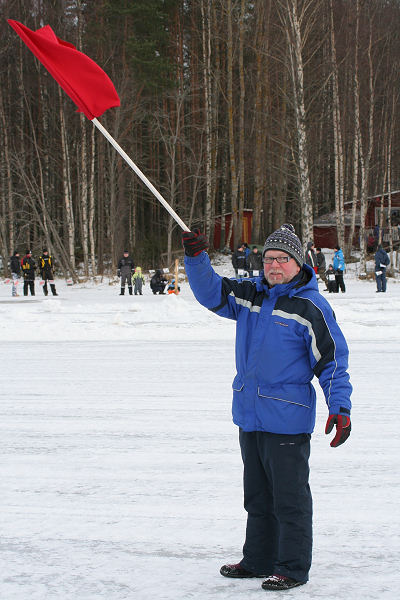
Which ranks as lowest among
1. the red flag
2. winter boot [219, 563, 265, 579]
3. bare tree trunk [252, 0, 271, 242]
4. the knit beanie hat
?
winter boot [219, 563, 265, 579]

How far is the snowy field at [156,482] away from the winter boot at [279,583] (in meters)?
0.03

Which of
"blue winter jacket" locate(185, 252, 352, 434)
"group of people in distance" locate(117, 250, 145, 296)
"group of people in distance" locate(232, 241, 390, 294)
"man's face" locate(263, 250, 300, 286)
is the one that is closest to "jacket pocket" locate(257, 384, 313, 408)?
"blue winter jacket" locate(185, 252, 352, 434)

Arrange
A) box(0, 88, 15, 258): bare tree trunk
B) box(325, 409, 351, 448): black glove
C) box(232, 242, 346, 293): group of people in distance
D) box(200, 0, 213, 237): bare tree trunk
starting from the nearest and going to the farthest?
box(325, 409, 351, 448): black glove
box(232, 242, 346, 293): group of people in distance
box(0, 88, 15, 258): bare tree trunk
box(200, 0, 213, 237): bare tree trunk

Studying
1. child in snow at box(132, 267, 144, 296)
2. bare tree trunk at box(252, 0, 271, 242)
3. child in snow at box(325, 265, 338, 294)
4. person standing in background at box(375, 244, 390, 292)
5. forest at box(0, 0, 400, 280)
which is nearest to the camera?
person standing in background at box(375, 244, 390, 292)

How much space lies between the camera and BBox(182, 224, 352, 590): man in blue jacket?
3027 mm

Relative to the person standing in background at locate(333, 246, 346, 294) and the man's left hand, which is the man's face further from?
the person standing in background at locate(333, 246, 346, 294)

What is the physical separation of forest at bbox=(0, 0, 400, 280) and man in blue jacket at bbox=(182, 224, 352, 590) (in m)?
20.0

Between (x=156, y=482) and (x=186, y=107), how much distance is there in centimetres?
3907

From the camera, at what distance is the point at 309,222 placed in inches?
901

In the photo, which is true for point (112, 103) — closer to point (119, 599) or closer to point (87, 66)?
point (87, 66)

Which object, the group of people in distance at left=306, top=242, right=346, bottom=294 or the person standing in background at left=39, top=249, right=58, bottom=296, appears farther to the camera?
the person standing in background at left=39, top=249, right=58, bottom=296

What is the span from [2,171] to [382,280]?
20.5m

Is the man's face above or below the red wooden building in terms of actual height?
below

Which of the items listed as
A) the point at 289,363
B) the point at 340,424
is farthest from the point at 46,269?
the point at 340,424
